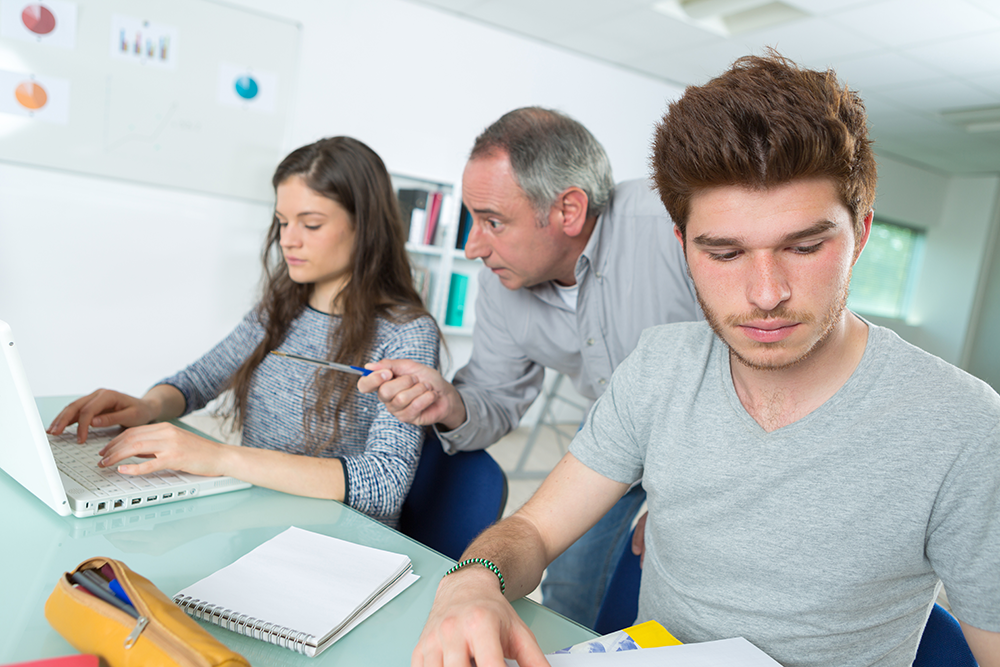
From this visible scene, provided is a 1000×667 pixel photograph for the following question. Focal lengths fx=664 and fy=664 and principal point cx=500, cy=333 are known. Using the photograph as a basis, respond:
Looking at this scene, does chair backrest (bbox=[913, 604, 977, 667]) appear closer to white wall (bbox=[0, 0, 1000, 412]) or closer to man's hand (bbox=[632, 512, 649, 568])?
man's hand (bbox=[632, 512, 649, 568])

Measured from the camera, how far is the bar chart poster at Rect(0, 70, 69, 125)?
2842 millimetres

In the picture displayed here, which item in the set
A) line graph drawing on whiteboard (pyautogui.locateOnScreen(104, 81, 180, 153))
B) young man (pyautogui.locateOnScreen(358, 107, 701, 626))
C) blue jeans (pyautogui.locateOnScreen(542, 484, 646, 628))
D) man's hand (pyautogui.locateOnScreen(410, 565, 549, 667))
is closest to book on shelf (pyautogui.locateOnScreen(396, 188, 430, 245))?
line graph drawing on whiteboard (pyautogui.locateOnScreen(104, 81, 180, 153))

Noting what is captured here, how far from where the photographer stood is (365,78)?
3650mm

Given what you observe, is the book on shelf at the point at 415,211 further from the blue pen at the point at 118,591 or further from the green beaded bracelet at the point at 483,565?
the blue pen at the point at 118,591

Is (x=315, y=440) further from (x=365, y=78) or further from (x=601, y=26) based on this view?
(x=601, y=26)

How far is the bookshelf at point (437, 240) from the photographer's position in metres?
3.82

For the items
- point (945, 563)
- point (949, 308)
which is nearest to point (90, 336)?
point (945, 563)

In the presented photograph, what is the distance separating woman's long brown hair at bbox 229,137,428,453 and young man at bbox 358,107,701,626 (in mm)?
203

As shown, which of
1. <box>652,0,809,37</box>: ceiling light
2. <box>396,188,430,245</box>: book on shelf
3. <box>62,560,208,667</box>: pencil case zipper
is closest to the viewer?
<box>62,560,208,667</box>: pencil case zipper

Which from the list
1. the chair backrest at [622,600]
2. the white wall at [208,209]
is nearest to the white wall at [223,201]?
the white wall at [208,209]

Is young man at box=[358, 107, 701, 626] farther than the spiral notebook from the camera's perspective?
Yes

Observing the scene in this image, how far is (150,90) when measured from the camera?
312 cm

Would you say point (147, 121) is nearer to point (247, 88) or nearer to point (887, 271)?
point (247, 88)

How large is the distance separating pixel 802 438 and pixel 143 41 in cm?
335
